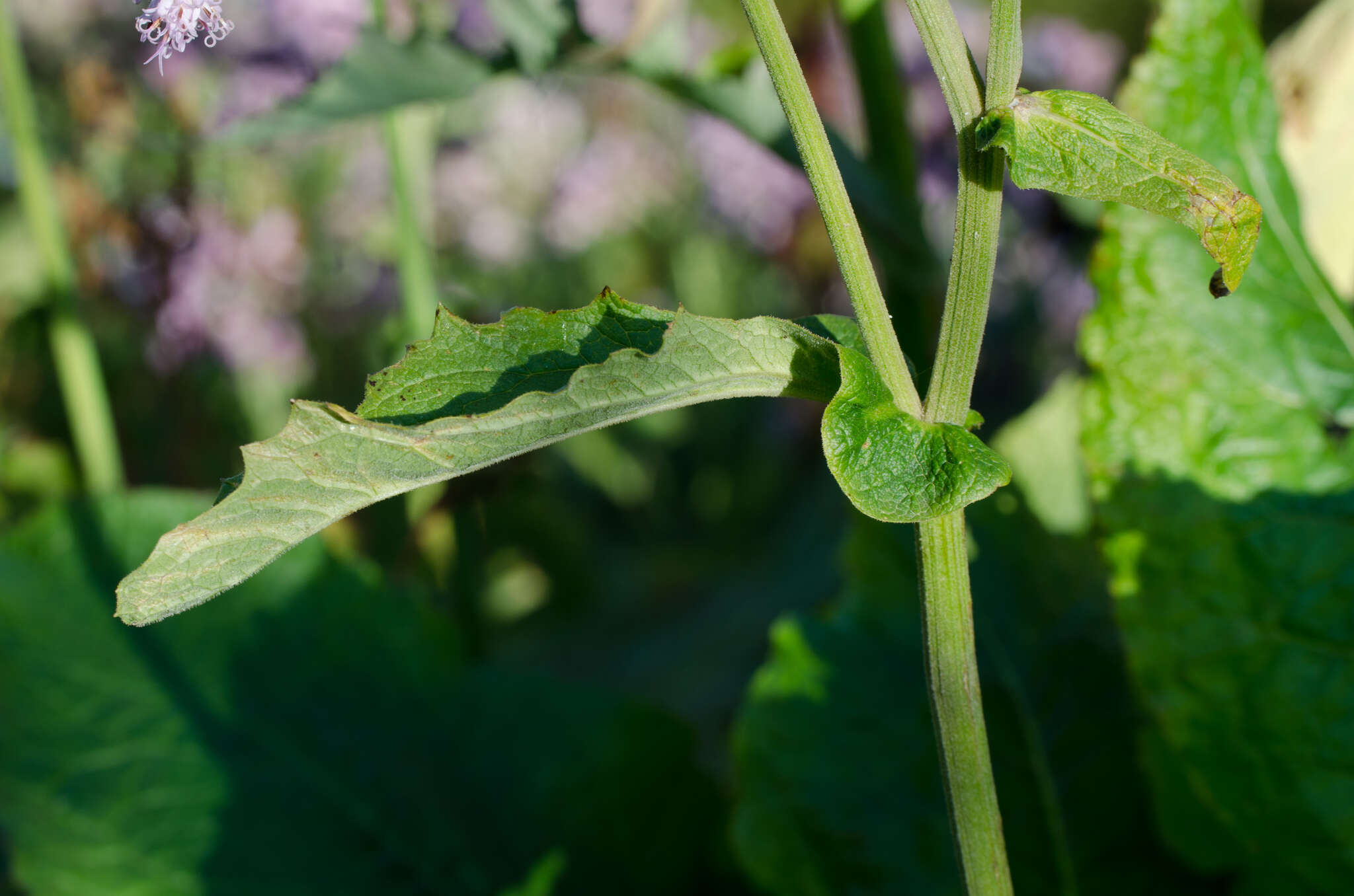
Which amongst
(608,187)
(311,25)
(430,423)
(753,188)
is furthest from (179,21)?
(608,187)

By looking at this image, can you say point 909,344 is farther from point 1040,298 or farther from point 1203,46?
point 1040,298

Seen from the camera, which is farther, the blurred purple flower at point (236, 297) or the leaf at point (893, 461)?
the blurred purple flower at point (236, 297)

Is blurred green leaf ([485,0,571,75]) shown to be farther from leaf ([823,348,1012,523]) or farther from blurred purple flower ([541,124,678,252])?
blurred purple flower ([541,124,678,252])

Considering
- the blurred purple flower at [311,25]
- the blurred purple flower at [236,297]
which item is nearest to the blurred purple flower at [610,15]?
the blurred purple flower at [311,25]

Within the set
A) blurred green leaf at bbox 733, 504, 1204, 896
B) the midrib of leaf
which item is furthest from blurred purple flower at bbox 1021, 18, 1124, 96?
blurred green leaf at bbox 733, 504, 1204, 896

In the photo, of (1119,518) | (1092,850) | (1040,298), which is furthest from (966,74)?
(1040,298)

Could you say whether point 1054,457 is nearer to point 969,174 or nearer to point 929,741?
point 929,741

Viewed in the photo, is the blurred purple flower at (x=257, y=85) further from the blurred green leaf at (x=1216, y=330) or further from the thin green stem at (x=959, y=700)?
the thin green stem at (x=959, y=700)
